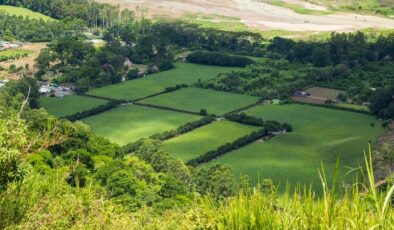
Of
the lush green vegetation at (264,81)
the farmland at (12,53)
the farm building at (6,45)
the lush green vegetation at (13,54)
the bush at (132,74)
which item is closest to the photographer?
the lush green vegetation at (264,81)

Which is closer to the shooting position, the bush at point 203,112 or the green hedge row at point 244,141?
the green hedge row at point 244,141

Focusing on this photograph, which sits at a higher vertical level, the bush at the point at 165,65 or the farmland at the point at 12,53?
the bush at the point at 165,65

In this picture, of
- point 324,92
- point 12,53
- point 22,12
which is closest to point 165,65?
point 12,53

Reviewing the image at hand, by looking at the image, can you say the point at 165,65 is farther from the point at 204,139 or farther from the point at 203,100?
the point at 204,139

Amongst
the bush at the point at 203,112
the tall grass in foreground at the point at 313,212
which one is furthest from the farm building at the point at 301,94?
the tall grass in foreground at the point at 313,212

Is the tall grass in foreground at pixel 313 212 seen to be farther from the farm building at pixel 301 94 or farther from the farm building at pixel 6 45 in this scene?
the farm building at pixel 6 45
